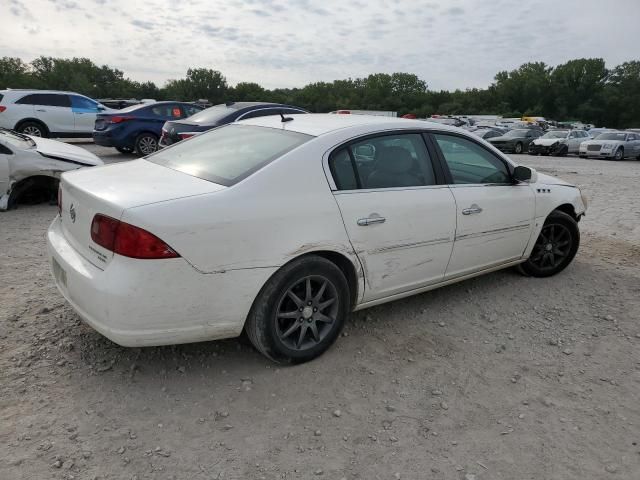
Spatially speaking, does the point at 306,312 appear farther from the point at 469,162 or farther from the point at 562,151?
the point at 562,151

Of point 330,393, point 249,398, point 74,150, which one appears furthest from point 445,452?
point 74,150

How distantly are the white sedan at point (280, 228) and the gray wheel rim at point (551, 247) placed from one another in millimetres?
605

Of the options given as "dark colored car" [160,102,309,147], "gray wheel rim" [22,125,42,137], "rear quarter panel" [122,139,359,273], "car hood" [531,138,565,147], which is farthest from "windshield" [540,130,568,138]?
"rear quarter panel" [122,139,359,273]

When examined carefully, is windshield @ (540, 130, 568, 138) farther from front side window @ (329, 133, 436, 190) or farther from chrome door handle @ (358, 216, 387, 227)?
chrome door handle @ (358, 216, 387, 227)

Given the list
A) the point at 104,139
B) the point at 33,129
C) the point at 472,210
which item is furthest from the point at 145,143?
the point at 472,210

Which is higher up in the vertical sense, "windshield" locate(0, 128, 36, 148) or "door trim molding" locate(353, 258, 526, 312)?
"windshield" locate(0, 128, 36, 148)

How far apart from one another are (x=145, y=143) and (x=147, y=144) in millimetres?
53

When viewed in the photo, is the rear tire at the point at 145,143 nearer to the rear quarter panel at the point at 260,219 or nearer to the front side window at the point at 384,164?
the front side window at the point at 384,164

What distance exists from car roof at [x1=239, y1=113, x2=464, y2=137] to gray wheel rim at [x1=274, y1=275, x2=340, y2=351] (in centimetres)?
100

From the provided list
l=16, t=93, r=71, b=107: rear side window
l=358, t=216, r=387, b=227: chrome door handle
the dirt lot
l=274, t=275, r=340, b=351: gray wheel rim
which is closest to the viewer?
the dirt lot

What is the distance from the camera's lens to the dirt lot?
2357mm

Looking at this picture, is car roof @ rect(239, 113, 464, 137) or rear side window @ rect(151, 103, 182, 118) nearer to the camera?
car roof @ rect(239, 113, 464, 137)

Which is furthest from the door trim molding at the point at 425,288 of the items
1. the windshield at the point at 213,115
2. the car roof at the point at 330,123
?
the windshield at the point at 213,115

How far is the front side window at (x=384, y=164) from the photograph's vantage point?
3.25 metres
